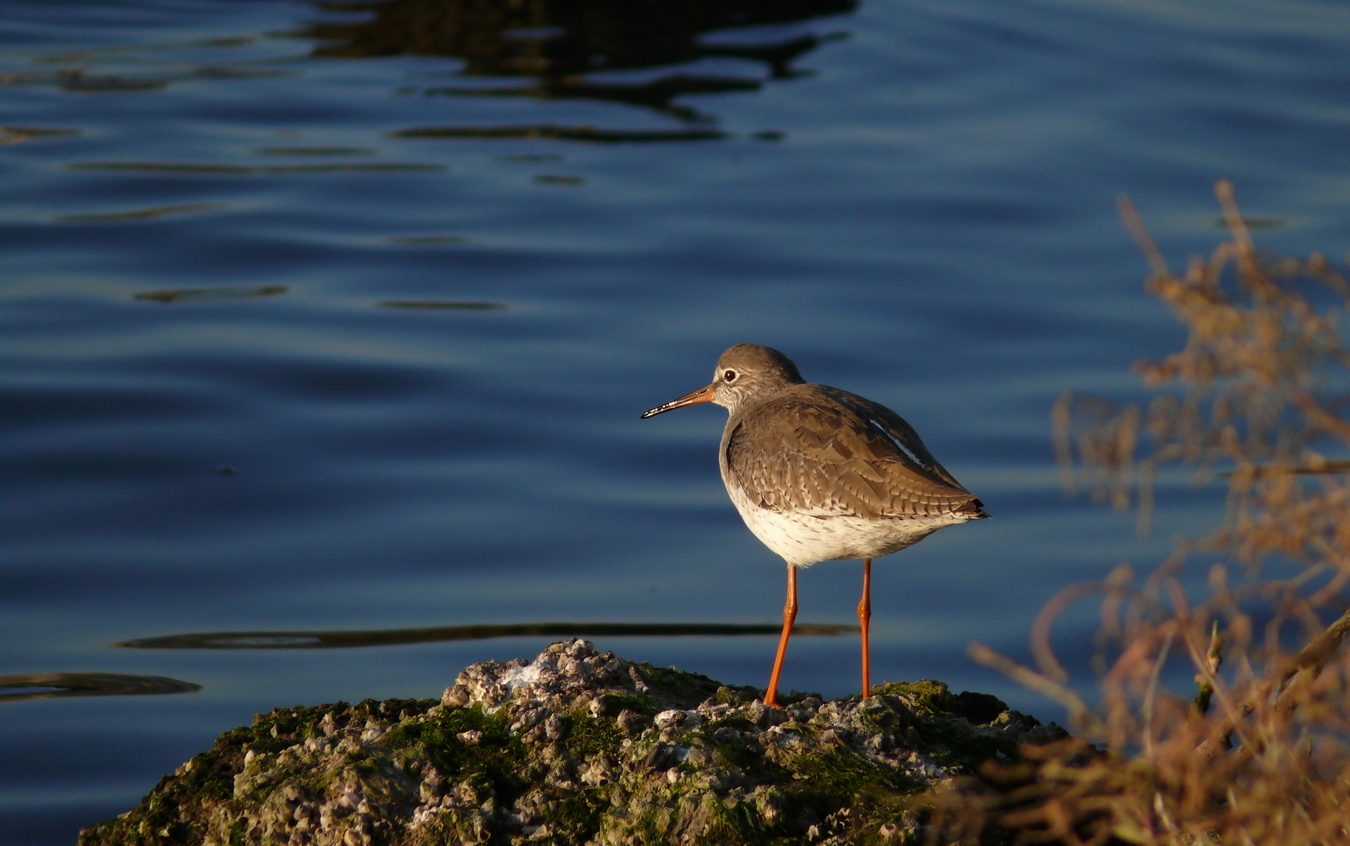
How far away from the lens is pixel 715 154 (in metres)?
16.7

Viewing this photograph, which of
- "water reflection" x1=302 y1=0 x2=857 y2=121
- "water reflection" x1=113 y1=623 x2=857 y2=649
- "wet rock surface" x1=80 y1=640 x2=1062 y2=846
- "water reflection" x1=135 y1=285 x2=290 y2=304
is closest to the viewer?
"wet rock surface" x1=80 y1=640 x2=1062 y2=846

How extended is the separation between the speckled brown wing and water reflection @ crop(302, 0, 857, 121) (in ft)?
35.7

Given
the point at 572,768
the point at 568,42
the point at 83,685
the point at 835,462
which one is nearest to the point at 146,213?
the point at 568,42

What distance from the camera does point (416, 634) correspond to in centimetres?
905

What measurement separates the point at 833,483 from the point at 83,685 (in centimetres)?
461

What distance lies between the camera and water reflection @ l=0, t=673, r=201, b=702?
8.28m

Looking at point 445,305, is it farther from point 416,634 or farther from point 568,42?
point 568,42

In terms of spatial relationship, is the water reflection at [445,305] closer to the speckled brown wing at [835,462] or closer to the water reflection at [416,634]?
the water reflection at [416,634]

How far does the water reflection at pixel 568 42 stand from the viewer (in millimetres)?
17844

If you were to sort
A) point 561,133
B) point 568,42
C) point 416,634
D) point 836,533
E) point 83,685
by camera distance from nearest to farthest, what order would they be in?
point 836,533
point 83,685
point 416,634
point 561,133
point 568,42

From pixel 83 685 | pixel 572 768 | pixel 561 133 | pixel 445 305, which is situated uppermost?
pixel 561 133

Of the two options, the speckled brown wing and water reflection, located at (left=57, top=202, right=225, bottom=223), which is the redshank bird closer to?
the speckled brown wing

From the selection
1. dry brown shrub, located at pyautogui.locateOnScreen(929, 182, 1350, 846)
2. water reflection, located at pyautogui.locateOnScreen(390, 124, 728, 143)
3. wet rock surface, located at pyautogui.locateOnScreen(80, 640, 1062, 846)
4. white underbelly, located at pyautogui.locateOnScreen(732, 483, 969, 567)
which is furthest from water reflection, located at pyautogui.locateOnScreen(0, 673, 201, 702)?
water reflection, located at pyautogui.locateOnScreen(390, 124, 728, 143)

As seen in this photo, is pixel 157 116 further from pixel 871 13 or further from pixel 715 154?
pixel 871 13
